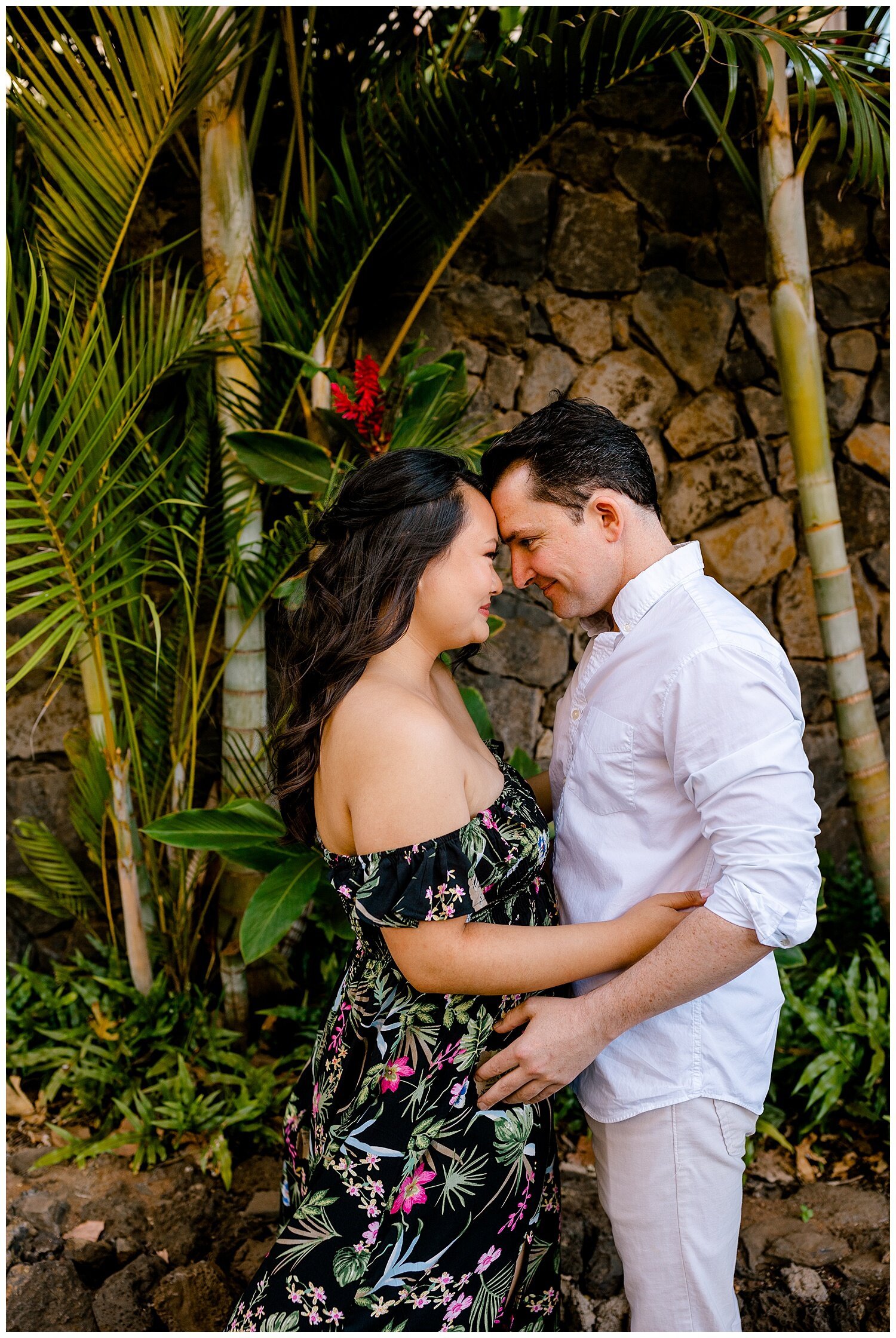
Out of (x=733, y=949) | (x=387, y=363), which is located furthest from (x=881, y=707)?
(x=733, y=949)

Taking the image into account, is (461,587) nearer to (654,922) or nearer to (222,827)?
(654,922)

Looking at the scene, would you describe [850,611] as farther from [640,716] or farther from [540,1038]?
[540,1038]

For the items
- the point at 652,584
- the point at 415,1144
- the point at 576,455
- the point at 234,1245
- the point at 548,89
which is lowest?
the point at 234,1245

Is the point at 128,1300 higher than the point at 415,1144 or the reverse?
the reverse

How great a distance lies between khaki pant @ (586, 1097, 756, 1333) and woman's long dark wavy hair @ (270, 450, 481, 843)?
804mm

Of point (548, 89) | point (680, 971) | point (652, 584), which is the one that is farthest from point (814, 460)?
point (680, 971)

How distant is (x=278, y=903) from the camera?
217cm

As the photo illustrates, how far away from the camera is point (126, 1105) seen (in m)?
2.49

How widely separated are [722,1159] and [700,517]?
7.81 ft

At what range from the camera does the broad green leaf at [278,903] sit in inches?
83.7

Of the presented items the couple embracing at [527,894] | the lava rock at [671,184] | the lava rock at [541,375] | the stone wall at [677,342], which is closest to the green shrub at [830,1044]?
the stone wall at [677,342]

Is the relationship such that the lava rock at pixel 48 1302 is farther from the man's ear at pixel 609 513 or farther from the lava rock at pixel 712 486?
the lava rock at pixel 712 486

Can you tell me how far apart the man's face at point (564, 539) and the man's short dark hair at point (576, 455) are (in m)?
0.02

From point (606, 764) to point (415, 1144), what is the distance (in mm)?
671
